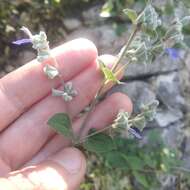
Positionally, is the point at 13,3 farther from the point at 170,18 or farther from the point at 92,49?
the point at 92,49

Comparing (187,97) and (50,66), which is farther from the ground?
(50,66)

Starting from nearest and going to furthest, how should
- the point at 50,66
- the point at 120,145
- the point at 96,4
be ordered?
the point at 50,66 → the point at 120,145 → the point at 96,4

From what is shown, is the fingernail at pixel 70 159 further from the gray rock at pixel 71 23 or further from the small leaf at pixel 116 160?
the gray rock at pixel 71 23

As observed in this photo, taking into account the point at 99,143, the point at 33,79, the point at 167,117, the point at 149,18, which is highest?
the point at 149,18

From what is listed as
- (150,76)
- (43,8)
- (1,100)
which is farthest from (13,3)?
(1,100)

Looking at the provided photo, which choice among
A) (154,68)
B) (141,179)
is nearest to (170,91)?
(154,68)

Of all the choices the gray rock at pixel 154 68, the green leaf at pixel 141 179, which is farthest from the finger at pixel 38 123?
the gray rock at pixel 154 68

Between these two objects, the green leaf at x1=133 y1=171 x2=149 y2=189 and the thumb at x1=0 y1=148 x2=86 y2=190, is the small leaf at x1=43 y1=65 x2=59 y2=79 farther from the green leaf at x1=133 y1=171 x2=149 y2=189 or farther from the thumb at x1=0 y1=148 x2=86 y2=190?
the green leaf at x1=133 y1=171 x2=149 y2=189

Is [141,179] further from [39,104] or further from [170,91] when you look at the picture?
[39,104]
